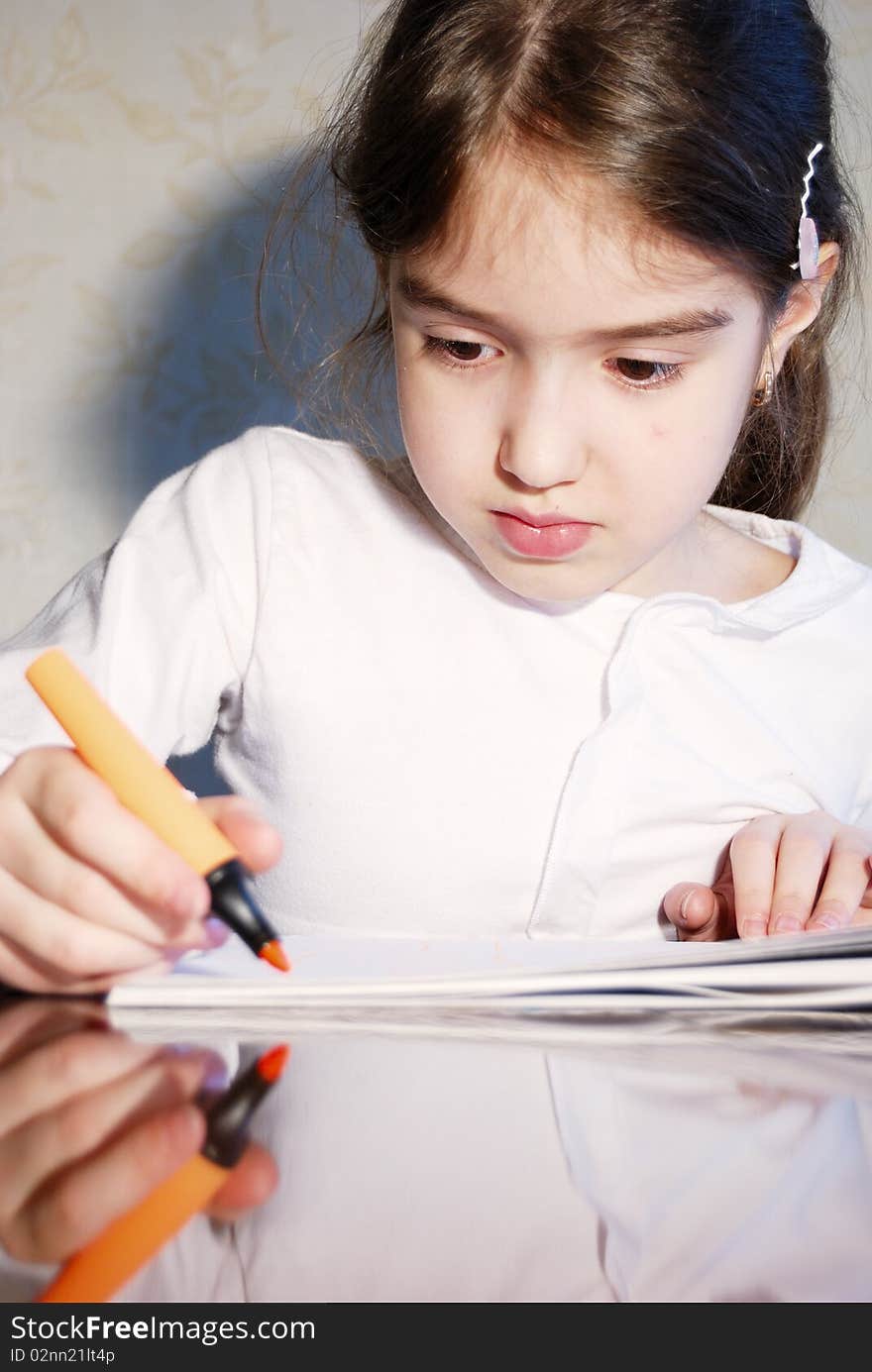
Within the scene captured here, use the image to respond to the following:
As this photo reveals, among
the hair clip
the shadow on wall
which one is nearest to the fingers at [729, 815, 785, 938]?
the hair clip

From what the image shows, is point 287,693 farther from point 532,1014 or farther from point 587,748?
point 532,1014

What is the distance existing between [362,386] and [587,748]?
0.34m

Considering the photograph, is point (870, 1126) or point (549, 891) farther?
point (549, 891)

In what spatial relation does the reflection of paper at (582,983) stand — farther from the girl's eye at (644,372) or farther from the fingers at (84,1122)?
the girl's eye at (644,372)

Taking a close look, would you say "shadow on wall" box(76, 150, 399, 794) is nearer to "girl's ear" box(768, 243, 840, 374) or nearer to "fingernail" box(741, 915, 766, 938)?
"girl's ear" box(768, 243, 840, 374)

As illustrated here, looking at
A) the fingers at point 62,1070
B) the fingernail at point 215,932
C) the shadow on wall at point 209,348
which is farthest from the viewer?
the shadow on wall at point 209,348

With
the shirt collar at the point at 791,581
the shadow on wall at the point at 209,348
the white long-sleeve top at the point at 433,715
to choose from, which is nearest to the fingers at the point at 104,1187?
the white long-sleeve top at the point at 433,715

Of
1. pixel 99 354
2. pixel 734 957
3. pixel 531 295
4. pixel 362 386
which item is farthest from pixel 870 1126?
pixel 99 354

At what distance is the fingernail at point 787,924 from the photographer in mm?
718

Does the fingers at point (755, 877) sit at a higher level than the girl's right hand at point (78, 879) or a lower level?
lower

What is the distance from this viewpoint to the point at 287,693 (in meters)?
0.90

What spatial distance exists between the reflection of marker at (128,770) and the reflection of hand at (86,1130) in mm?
67

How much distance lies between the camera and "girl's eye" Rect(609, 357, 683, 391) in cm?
72

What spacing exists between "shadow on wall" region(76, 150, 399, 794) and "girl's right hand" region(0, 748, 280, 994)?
76 centimetres
